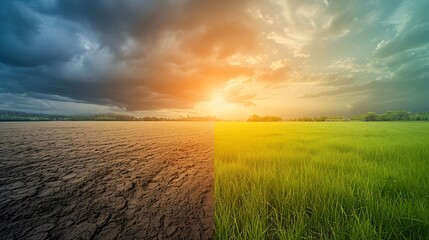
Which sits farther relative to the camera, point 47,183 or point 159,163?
point 159,163

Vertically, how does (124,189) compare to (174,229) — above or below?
above

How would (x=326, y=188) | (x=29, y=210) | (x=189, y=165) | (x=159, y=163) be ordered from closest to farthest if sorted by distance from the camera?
1. (x=29, y=210)
2. (x=326, y=188)
3. (x=159, y=163)
4. (x=189, y=165)

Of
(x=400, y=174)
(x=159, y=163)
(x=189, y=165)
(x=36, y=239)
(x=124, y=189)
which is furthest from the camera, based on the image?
(x=400, y=174)

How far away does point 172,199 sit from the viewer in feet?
7.31

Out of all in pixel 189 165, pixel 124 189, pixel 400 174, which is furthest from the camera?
pixel 400 174

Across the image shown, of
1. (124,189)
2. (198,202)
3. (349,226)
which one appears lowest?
(349,226)

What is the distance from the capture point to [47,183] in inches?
86.3

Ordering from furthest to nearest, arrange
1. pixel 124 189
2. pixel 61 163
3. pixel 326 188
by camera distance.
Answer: pixel 326 188 → pixel 61 163 → pixel 124 189

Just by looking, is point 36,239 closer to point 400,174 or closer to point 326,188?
point 326,188

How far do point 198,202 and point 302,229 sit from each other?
3.74 ft

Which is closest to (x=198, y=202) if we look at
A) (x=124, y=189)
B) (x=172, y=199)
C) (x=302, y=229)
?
(x=172, y=199)

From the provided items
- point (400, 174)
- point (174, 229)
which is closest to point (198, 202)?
point (174, 229)

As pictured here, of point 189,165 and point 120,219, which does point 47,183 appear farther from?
point 189,165

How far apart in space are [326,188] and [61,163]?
13.0ft
